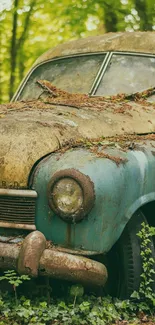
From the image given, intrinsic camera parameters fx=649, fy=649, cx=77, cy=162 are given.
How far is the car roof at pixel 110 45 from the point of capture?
631 cm

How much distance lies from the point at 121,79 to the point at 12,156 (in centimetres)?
201

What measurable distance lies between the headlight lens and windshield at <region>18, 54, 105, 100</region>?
2041 mm

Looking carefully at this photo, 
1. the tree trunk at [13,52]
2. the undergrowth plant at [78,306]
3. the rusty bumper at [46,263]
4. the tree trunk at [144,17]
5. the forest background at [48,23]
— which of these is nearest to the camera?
the rusty bumper at [46,263]

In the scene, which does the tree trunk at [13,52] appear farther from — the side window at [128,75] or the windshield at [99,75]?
the side window at [128,75]

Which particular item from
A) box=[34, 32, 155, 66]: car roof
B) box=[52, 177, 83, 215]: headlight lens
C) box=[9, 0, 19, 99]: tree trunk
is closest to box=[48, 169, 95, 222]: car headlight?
box=[52, 177, 83, 215]: headlight lens

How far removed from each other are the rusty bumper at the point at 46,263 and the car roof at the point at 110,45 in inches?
114

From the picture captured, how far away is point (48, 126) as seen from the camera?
4512 mm

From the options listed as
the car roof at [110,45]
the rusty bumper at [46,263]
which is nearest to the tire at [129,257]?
the rusty bumper at [46,263]

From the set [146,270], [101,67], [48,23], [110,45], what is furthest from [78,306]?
[48,23]

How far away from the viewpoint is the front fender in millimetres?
3961

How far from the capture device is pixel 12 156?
166 inches

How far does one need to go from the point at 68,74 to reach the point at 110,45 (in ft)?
1.81

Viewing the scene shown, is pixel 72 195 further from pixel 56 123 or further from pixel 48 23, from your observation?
pixel 48 23

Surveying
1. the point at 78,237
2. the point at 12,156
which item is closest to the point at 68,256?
the point at 78,237
